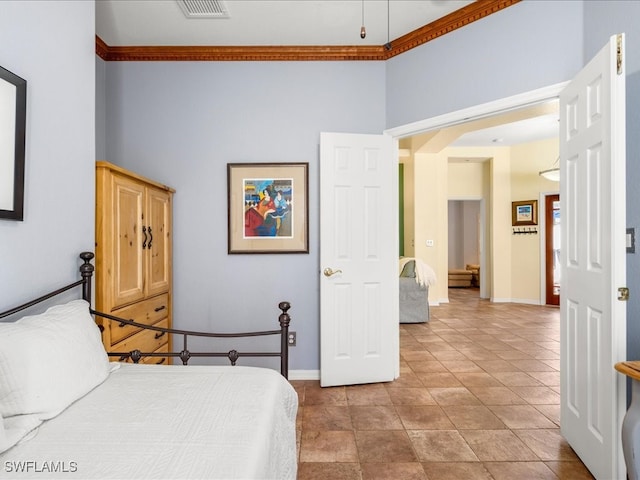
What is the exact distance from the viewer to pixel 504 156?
766 cm

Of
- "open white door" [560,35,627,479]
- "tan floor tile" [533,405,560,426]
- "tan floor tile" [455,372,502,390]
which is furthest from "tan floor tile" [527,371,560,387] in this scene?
"open white door" [560,35,627,479]

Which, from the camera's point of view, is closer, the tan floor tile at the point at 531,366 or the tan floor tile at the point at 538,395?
the tan floor tile at the point at 538,395

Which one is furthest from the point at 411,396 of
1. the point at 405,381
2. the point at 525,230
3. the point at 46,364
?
the point at 525,230

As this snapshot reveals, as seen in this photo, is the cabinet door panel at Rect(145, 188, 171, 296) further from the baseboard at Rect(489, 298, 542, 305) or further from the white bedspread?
the baseboard at Rect(489, 298, 542, 305)

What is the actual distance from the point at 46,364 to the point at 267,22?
2.78 metres

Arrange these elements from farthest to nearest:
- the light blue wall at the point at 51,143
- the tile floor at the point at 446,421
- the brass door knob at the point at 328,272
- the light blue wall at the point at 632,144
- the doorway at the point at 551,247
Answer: the doorway at the point at 551,247
the brass door knob at the point at 328,272
the tile floor at the point at 446,421
the light blue wall at the point at 632,144
the light blue wall at the point at 51,143

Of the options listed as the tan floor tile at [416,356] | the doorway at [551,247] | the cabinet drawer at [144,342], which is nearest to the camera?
the cabinet drawer at [144,342]

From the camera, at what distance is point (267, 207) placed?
341 cm

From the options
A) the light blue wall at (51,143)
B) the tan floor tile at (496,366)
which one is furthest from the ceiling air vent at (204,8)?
the tan floor tile at (496,366)

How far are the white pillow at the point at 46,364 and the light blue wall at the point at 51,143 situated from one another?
12.8 inches

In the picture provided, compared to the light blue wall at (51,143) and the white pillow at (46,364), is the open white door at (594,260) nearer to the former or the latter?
the white pillow at (46,364)

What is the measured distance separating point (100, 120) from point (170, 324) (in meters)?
1.88

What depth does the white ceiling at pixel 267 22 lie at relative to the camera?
2.77 meters

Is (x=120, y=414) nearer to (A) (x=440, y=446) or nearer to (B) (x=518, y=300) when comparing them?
(A) (x=440, y=446)
